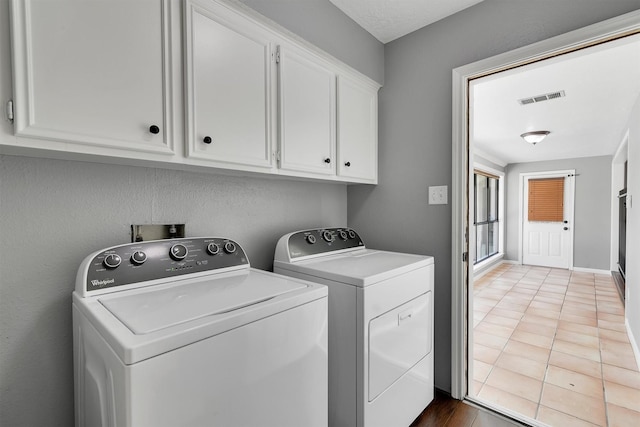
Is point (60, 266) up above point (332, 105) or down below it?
below

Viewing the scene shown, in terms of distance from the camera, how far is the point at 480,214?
625 centimetres

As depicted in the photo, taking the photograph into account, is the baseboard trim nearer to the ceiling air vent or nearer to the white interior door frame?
the ceiling air vent

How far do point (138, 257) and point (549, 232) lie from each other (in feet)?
25.3

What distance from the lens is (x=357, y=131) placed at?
2066 millimetres

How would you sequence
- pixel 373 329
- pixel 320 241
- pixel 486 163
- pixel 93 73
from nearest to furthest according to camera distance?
pixel 93 73 → pixel 373 329 → pixel 320 241 → pixel 486 163

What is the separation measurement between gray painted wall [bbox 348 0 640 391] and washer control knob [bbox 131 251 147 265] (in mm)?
1563

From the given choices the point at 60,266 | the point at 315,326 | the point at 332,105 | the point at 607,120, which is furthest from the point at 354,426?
the point at 607,120

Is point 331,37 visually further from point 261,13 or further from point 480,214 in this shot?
point 480,214

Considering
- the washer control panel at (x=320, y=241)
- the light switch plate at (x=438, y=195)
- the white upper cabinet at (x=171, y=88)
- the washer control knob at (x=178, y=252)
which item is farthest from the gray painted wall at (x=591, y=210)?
the washer control knob at (x=178, y=252)

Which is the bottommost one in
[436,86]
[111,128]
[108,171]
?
[108,171]

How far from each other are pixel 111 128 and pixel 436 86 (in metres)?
1.83

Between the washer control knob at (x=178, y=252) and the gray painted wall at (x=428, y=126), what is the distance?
140 centimetres

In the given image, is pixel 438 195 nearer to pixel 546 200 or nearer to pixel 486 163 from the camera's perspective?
pixel 486 163

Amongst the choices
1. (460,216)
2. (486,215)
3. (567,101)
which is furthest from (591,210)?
(460,216)
